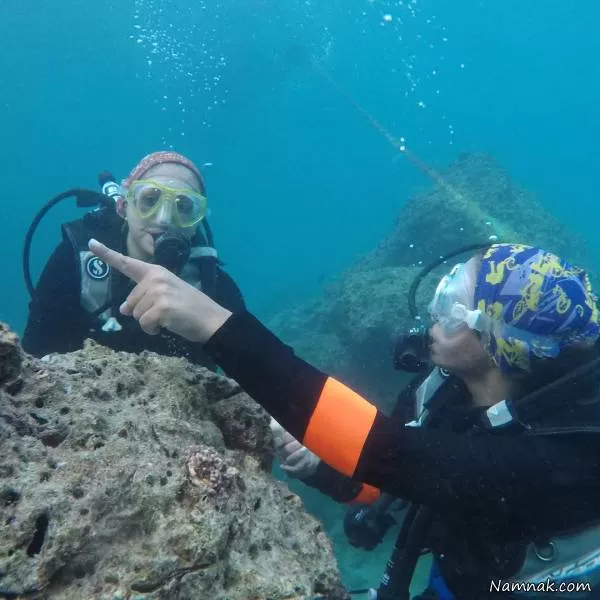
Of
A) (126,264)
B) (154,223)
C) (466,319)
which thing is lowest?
(126,264)

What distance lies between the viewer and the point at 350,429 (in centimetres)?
191

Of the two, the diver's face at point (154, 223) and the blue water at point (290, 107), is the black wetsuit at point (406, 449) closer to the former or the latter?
the diver's face at point (154, 223)

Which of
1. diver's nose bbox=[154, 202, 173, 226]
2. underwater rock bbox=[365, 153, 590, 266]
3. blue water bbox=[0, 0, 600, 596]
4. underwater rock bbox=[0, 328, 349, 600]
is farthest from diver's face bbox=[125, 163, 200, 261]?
blue water bbox=[0, 0, 600, 596]

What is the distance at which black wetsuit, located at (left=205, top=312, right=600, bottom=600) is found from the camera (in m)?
1.88

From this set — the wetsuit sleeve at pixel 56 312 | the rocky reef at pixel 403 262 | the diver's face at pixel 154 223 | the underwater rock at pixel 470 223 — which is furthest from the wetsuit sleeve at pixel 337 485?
the underwater rock at pixel 470 223

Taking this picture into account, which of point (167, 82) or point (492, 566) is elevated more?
point (167, 82)

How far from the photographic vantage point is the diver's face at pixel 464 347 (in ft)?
8.43

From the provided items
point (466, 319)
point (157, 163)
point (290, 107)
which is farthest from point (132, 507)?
point (290, 107)

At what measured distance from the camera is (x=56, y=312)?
4.50 metres

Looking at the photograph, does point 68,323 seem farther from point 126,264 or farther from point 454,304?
point 454,304

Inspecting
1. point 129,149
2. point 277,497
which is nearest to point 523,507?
point 277,497

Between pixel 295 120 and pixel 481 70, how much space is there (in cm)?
5712

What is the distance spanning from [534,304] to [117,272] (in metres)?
3.50

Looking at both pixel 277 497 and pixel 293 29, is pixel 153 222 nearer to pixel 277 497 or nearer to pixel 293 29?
pixel 277 497
